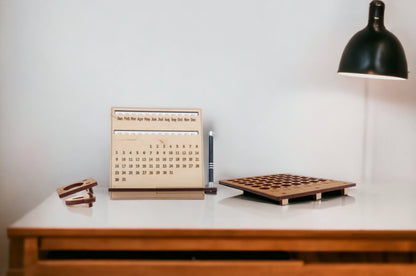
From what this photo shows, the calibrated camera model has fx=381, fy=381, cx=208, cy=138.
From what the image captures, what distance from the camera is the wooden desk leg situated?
2.42 ft

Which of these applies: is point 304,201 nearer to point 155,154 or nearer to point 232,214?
point 232,214

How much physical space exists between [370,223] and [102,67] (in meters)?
0.93

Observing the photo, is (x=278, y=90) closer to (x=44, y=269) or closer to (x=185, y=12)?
(x=185, y=12)

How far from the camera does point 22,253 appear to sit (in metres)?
0.74

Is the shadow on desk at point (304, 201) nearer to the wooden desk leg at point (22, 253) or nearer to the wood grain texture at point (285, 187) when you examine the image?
the wood grain texture at point (285, 187)

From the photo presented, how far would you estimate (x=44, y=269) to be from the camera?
2.42 feet

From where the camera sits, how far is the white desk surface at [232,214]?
781 mm

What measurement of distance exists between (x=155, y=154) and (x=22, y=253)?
1.43ft

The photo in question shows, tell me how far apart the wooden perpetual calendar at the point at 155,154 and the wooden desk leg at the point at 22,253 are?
0.31m

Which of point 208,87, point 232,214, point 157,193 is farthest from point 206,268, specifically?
point 208,87

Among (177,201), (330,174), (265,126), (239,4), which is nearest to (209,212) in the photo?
(177,201)

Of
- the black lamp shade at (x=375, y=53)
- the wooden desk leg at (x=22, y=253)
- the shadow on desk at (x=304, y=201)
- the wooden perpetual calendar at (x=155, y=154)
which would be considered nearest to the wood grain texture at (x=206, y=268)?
the wooden desk leg at (x=22, y=253)

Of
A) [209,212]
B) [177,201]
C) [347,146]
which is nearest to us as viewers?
[209,212]

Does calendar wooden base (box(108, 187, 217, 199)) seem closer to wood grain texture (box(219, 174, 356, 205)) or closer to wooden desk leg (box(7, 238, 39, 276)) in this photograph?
wood grain texture (box(219, 174, 356, 205))
